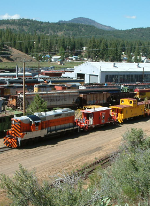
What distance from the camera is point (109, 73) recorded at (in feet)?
182

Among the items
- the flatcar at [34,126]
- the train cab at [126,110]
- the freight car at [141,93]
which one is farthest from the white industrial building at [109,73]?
the flatcar at [34,126]

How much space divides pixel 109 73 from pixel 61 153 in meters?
38.5

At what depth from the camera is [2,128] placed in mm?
22422

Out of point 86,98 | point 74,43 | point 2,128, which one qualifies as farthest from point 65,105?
point 74,43

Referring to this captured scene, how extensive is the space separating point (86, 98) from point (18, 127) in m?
17.7

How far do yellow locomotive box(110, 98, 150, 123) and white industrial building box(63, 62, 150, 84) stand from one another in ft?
76.0

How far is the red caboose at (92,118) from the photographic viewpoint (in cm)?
2507

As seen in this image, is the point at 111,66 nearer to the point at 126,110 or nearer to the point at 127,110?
the point at 127,110

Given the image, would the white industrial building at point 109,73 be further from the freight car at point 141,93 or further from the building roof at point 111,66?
the freight car at point 141,93

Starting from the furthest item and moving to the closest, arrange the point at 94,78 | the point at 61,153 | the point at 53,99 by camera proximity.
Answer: the point at 94,78, the point at 53,99, the point at 61,153

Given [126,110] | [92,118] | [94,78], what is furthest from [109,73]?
[92,118]

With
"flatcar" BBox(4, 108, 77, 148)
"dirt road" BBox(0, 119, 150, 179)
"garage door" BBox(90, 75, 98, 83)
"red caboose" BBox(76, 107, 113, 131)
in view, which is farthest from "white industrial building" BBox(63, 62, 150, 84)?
"flatcar" BBox(4, 108, 77, 148)

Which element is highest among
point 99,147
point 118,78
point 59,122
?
point 118,78

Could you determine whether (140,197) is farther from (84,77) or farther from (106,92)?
(84,77)
